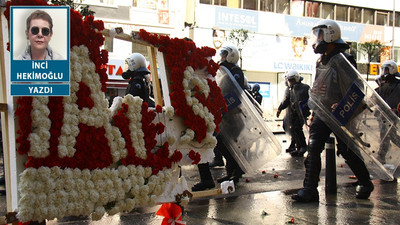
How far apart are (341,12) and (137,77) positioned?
110 ft

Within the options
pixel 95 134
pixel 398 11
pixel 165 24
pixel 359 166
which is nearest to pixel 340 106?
pixel 359 166

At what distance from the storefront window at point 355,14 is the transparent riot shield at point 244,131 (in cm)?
3319

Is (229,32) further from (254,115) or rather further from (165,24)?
(254,115)

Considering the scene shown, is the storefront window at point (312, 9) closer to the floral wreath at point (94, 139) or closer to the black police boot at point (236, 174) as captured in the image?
the black police boot at point (236, 174)

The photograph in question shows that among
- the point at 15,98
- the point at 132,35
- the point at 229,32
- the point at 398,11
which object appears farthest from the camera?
the point at 398,11

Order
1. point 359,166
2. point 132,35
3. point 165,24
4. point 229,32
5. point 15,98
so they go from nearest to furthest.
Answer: point 15,98
point 132,35
point 359,166
point 165,24
point 229,32

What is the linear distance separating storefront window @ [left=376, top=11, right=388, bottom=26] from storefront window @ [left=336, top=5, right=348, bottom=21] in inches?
126

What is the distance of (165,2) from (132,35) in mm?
26008

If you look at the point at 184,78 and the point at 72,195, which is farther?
the point at 184,78

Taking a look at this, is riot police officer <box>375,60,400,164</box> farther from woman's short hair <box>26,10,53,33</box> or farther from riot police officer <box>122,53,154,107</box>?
woman's short hair <box>26,10,53,33</box>

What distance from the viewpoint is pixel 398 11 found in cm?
3850

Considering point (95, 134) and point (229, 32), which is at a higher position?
point (229, 32)

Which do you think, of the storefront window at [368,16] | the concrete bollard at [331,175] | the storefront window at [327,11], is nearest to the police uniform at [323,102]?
the concrete bollard at [331,175]

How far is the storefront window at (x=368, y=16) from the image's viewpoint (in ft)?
122
